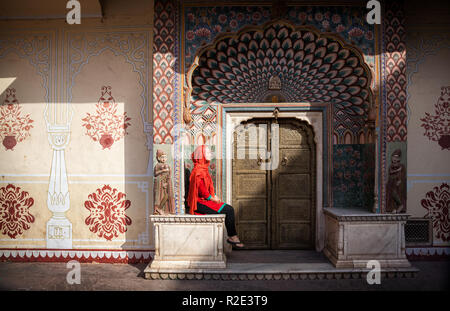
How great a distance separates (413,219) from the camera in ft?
14.8

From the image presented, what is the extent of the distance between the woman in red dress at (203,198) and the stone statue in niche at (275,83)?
58.4 inches

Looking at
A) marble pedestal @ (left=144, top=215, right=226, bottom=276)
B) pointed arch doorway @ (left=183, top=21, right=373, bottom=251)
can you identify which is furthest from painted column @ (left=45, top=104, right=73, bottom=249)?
pointed arch doorway @ (left=183, top=21, right=373, bottom=251)

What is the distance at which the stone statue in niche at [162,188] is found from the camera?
13.1 feet

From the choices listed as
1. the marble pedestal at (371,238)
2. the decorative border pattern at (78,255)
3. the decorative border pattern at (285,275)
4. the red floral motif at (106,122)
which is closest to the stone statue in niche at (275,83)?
the marble pedestal at (371,238)

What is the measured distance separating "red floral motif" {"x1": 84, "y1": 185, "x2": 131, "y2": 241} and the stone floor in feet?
1.71

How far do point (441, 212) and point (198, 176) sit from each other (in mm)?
3781

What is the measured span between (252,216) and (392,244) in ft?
6.45

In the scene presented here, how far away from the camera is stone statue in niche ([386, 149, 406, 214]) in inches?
157

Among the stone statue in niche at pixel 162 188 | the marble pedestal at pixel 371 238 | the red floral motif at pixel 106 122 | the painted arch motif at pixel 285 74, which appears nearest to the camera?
the marble pedestal at pixel 371 238

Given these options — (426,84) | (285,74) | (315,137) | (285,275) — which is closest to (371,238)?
(285,275)

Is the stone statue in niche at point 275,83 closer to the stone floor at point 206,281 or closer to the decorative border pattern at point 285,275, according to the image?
the stone floor at point 206,281

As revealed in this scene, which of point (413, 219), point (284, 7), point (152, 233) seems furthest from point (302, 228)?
point (284, 7)

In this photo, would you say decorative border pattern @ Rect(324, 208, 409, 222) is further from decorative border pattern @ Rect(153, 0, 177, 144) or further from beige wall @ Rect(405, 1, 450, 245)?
decorative border pattern @ Rect(153, 0, 177, 144)

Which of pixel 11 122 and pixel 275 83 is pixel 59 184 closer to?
pixel 11 122
